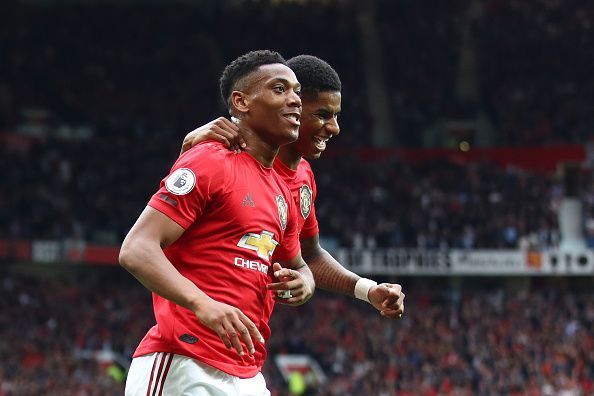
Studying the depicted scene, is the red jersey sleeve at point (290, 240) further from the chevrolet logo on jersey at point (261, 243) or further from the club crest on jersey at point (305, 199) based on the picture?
the club crest on jersey at point (305, 199)

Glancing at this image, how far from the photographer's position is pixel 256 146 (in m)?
4.37

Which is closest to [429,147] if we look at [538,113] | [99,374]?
[538,113]

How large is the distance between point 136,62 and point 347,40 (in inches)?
279

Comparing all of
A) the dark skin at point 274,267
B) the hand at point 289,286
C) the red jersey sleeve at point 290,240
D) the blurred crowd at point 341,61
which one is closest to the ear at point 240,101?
the dark skin at point 274,267

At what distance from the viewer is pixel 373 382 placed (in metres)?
22.7

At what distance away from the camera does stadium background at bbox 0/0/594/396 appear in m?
24.2

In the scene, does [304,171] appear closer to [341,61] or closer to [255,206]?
[255,206]

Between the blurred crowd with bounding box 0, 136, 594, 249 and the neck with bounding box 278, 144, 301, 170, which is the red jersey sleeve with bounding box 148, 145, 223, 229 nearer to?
the neck with bounding box 278, 144, 301, 170

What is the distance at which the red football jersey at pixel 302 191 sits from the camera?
→ 17.2 feet

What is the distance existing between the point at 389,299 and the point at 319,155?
928 mm

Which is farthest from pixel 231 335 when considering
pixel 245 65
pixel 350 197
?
pixel 350 197

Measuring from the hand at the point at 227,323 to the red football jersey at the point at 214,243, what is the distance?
1.19ft

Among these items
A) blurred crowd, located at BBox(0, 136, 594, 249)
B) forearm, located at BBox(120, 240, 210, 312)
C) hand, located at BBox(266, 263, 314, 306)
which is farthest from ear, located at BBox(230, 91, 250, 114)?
blurred crowd, located at BBox(0, 136, 594, 249)

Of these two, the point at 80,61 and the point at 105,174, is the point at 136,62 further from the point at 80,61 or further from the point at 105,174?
the point at 105,174
